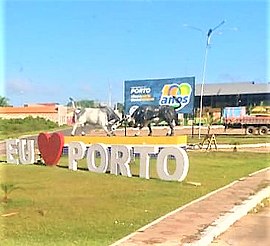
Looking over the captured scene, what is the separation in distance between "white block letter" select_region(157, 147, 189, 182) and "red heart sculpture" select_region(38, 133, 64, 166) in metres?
3.55

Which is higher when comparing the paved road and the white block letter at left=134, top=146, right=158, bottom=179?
the white block letter at left=134, top=146, right=158, bottom=179

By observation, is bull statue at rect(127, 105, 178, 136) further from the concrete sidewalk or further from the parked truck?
the parked truck

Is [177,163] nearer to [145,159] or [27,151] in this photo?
[145,159]

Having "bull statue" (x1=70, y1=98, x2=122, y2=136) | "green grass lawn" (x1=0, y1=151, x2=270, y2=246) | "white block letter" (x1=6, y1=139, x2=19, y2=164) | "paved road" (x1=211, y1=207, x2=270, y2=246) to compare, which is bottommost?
"paved road" (x1=211, y1=207, x2=270, y2=246)

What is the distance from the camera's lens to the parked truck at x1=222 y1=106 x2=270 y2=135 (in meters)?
36.4

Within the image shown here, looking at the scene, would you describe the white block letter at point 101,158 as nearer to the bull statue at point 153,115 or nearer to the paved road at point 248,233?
the paved road at point 248,233

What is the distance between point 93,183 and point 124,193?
1.43m

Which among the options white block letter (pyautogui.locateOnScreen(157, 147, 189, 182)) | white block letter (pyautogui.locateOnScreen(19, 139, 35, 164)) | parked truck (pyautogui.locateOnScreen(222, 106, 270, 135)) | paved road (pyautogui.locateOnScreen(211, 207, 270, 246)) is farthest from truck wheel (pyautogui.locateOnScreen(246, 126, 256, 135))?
paved road (pyautogui.locateOnScreen(211, 207, 270, 246))

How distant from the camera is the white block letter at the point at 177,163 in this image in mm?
10766

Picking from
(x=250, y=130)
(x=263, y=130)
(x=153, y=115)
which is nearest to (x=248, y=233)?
(x=153, y=115)

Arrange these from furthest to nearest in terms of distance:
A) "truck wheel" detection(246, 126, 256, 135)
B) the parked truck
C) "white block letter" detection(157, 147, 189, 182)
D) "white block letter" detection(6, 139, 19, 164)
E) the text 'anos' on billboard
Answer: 1. "truck wheel" detection(246, 126, 256, 135)
2. the parked truck
3. the text 'anos' on billboard
4. "white block letter" detection(6, 139, 19, 164)
5. "white block letter" detection(157, 147, 189, 182)

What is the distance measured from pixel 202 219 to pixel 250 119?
3110cm

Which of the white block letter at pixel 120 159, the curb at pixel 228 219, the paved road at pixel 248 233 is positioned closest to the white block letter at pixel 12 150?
the white block letter at pixel 120 159

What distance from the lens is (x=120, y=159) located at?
11961 millimetres
